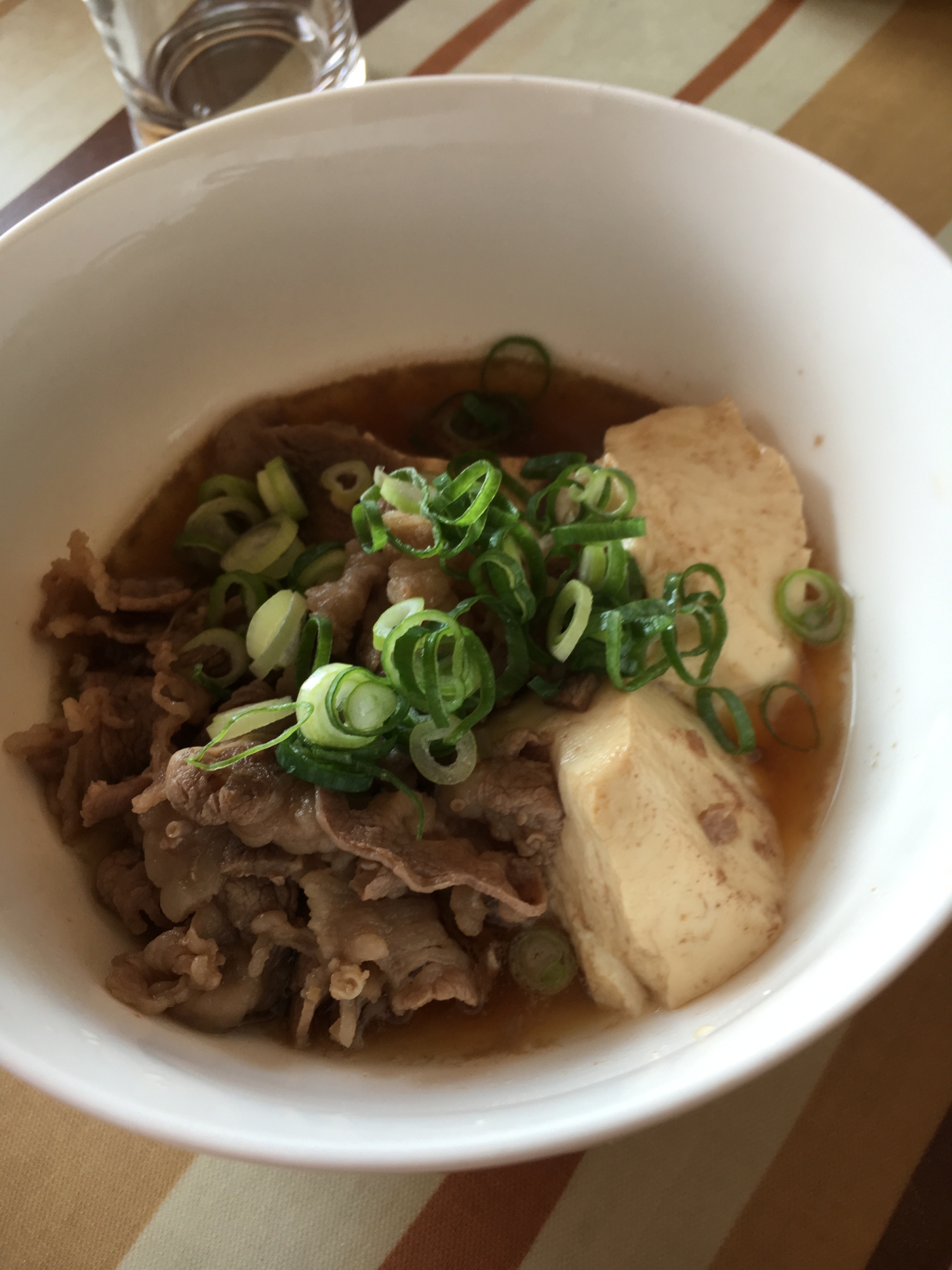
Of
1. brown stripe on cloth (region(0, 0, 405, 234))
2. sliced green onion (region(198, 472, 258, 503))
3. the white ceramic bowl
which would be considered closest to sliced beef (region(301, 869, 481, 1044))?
the white ceramic bowl

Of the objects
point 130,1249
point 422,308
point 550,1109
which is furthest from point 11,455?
point 550,1109

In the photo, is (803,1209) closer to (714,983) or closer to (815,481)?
(714,983)

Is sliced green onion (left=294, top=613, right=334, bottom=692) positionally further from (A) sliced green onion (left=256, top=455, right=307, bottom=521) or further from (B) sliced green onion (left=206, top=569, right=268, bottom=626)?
(A) sliced green onion (left=256, top=455, right=307, bottom=521)

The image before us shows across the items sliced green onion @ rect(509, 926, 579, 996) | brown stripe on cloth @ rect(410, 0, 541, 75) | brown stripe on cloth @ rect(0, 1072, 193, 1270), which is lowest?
sliced green onion @ rect(509, 926, 579, 996)

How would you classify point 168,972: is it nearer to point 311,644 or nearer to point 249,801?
point 249,801

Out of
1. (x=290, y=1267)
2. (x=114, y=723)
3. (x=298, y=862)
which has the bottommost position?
(x=290, y=1267)

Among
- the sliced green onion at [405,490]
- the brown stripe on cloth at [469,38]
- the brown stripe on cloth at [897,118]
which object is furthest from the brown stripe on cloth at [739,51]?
the sliced green onion at [405,490]

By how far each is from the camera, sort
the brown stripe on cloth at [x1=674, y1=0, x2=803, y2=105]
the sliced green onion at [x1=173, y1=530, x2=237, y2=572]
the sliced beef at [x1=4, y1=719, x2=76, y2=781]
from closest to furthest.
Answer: the sliced beef at [x1=4, y1=719, x2=76, y2=781], the sliced green onion at [x1=173, y1=530, x2=237, y2=572], the brown stripe on cloth at [x1=674, y1=0, x2=803, y2=105]
